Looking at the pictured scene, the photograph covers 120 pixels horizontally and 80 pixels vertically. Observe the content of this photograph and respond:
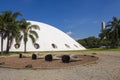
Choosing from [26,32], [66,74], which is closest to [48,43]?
[26,32]

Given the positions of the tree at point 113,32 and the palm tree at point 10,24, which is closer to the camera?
the palm tree at point 10,24

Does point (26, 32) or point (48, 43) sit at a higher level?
point (26, 32)

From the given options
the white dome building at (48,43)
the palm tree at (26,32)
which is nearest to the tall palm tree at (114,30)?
the white dome building at (48,43)

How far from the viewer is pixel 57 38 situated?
2386 inches

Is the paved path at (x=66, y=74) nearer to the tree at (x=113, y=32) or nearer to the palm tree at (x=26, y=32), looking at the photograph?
the palm tree at (x=26, y=32)

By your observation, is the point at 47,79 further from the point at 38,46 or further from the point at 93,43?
the point at 93,43

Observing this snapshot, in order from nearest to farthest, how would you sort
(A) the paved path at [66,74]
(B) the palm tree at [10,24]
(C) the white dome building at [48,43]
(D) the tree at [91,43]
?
1. (A) the paved path at [66,74]
2. (B) the palm tree at [10,24]
3. (C) the white dome building at [48,43]
4. (D) the tree at [91,43]

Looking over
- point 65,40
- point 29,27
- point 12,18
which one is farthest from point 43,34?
point 12,18

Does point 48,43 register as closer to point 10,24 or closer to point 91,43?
point 10,24

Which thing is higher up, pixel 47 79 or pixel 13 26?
pixel 13 26

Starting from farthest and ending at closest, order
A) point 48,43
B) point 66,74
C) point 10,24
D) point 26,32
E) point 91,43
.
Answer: point 91,43 < point 48,43 < point 26,32 < point 10,24 < point 66,74

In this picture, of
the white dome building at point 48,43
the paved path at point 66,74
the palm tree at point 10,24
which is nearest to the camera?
the paved path at point 66,74

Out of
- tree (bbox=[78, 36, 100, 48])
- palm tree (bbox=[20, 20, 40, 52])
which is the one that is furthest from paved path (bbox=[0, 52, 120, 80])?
tree (bbox=[78, 36, 100, 48])

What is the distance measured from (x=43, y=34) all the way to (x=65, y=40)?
8.17 m
